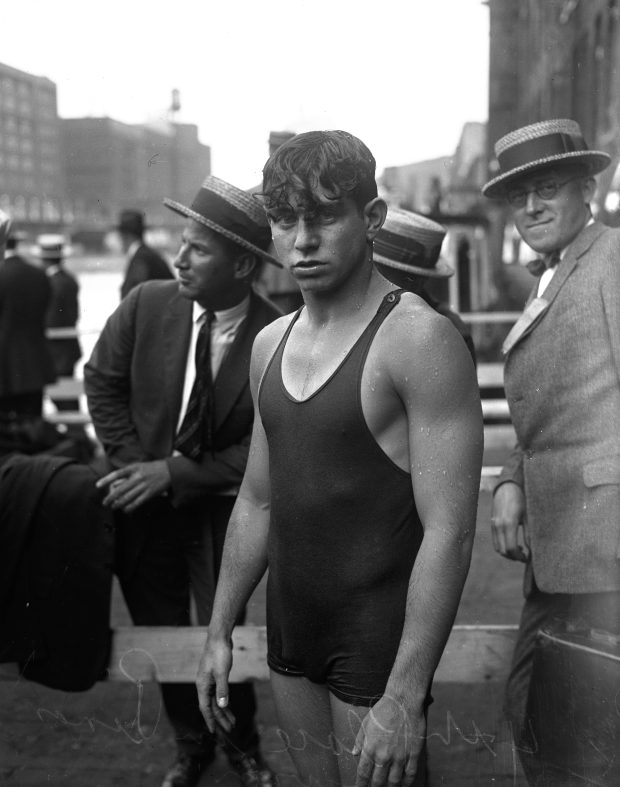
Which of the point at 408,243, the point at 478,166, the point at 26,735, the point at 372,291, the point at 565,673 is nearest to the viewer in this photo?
the point at 372,291

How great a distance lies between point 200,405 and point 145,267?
2.45m

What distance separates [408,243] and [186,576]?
4.19ft

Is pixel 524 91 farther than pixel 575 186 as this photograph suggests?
Yes

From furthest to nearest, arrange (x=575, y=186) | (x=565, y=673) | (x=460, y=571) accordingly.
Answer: (x=575, y=186) → (x=565, y=673) → (x=460, y=571)

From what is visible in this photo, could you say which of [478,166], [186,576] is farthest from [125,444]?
[478,166]

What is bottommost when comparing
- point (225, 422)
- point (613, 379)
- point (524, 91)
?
point (225, 422)

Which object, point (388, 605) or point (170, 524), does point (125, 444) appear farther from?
point (388, 605)

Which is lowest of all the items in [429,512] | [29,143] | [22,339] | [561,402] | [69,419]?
[69,419]

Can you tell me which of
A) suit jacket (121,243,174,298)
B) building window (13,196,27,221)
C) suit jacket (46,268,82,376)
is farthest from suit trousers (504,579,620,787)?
suit jacket (46,268,82,376)

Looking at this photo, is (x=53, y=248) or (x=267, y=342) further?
(x=53, y=248)

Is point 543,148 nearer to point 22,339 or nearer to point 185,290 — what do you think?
point 185,290

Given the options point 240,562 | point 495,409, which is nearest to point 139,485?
point 240,562

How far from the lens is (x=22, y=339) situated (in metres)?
7.57

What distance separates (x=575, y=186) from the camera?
2.66 metres
